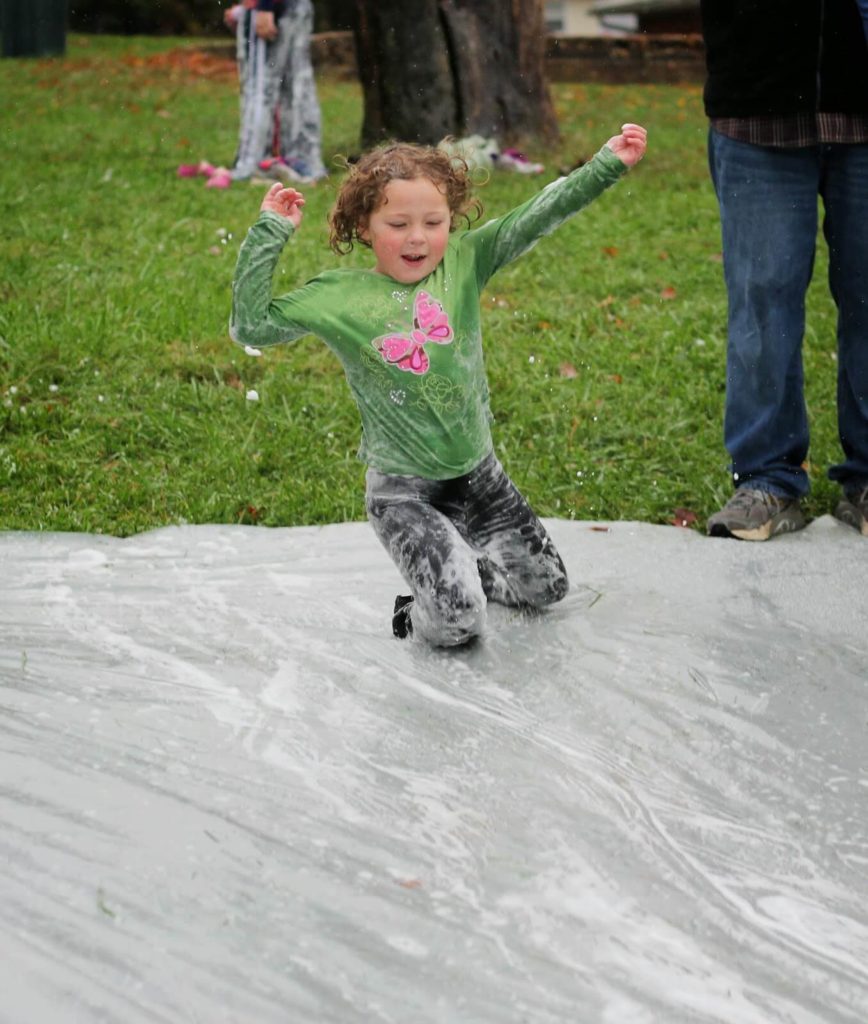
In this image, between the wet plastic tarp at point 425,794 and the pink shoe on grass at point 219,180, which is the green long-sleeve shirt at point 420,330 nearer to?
the wet plastic tarp at point 425,794

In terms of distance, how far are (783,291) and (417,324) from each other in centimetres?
134

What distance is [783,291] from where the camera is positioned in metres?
3.99

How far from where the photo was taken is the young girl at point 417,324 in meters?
3.05

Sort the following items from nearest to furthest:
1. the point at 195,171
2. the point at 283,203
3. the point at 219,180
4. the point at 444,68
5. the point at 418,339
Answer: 1. the point at 283,203
2. the point at 418,339
3. the point at 219,180
4. the point at 195,171
5. the point at 444,68

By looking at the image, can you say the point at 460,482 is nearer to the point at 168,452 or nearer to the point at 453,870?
the point at 453,870

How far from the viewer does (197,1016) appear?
191 centimetres

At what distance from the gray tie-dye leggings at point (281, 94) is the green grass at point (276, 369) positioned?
638 millimetres

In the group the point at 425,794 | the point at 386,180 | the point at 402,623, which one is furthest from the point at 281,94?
the point at 425,794

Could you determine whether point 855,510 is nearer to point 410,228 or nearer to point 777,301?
point 777,301

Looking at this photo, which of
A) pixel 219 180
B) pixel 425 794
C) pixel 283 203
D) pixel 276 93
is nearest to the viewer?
pixel 425 794

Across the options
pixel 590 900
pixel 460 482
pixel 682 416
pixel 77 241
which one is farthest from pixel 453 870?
pixel 77 241

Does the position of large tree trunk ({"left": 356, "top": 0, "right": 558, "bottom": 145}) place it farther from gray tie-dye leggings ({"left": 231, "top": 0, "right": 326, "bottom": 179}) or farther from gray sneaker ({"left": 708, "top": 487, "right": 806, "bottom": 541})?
gray sneaker ({"left": 708, "top": 487, "right": 806, "bottom": 541})

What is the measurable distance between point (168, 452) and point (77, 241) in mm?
2745

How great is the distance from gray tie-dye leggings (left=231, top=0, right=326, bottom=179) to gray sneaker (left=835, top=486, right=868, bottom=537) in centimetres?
594
